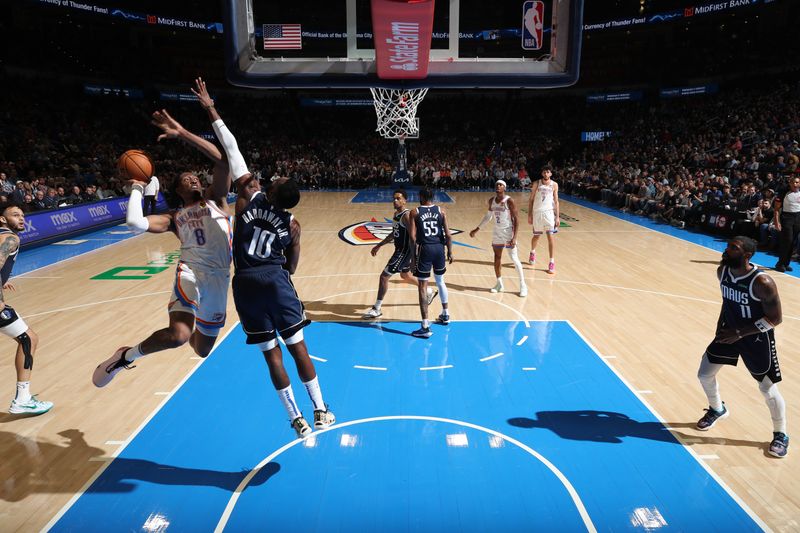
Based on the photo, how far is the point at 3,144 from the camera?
2125 cm

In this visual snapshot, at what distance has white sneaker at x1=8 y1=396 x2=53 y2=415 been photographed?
15.1 ft

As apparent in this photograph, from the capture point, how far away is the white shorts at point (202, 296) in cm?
393

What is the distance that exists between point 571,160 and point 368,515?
3123 centimetres

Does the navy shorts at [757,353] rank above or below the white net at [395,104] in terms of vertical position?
below

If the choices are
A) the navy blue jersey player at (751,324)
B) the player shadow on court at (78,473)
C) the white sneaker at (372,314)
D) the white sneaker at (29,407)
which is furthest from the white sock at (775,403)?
the white sneaker at (29,407)

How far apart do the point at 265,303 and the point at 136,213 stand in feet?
3.32

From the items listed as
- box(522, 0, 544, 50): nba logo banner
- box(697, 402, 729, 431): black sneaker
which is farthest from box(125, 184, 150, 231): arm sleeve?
box(522, 0, 544, 50): nba logo banner

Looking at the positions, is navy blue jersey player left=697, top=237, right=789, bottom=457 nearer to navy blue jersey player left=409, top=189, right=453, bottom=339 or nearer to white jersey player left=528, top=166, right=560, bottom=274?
navy blue jersey player left=409, top=189, right=453, bottom=339

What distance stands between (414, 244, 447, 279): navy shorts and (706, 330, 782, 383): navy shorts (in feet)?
10.2

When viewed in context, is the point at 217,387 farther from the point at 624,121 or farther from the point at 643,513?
the point at 624,121

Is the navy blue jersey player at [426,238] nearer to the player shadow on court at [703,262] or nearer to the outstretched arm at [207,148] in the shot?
the outstretched arm at [207,148]

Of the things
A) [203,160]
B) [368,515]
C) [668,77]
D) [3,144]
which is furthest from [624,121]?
[368,515]

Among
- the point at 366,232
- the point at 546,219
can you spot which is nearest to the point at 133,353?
the point at 546,219

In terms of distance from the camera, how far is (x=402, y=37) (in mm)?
6242
